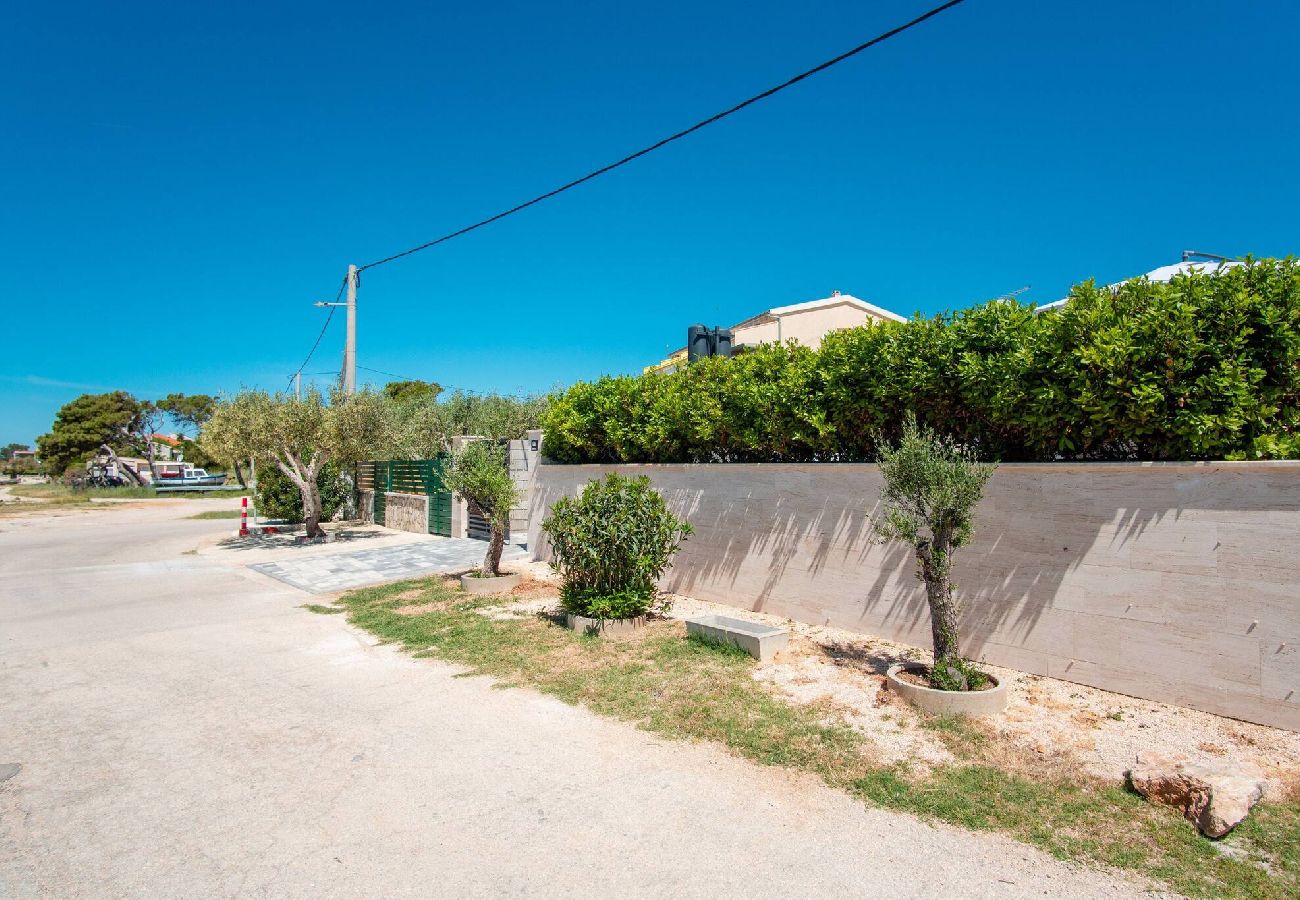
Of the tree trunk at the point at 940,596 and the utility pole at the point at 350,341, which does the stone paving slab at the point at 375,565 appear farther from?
the tree trunk at the point at 940,596

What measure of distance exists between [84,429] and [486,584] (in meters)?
54.6

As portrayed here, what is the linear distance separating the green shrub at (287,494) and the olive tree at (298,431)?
363 centimetres

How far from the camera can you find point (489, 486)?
10750mm

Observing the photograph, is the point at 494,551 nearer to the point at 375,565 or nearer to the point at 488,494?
the point at 488,494

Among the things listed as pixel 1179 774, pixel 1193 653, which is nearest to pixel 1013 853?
pixel 1179 774

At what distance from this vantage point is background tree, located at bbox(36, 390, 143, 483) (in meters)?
51.2

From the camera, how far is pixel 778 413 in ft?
27.7

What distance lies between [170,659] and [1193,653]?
900 centimetres

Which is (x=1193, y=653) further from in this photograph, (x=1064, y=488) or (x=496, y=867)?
(x=496, y=867)

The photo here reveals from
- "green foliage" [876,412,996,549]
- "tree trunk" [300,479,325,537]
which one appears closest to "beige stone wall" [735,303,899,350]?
"tree trunk" [300,479,325,537]

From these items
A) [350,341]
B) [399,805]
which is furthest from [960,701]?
[350,341]

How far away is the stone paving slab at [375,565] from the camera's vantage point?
12.6 meters

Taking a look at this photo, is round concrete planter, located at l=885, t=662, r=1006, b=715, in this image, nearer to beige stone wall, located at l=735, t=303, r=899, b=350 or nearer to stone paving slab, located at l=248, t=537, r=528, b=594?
stone paving slab, located at l=248, t=537, r=528, b=594

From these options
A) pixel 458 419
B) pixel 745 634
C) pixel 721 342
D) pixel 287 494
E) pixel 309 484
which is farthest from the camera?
pixel 458 419
